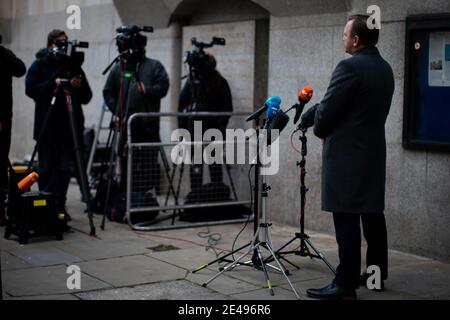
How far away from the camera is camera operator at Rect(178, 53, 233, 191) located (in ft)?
29.7

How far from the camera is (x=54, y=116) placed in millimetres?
8422

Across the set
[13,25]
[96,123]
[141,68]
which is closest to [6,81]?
[141,68]

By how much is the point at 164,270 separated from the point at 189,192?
8.45ft

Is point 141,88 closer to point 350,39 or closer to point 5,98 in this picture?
point 5,98

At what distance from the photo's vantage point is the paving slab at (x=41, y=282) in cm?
566

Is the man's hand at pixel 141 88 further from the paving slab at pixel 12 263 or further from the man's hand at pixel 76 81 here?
the paving slab at pixel 12 263


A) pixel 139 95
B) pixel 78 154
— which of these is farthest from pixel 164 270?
pixel 139 95

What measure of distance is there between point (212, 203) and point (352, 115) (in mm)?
3619

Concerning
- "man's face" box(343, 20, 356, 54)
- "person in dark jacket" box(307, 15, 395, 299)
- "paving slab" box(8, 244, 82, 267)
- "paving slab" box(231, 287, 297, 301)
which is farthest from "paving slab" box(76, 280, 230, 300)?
"man's face" box(343, 20, 356, 54)

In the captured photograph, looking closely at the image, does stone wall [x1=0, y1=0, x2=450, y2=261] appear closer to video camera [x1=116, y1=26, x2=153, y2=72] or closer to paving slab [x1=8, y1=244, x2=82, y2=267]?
video camera [x1=116, y1=26, x2=153, y2=72]

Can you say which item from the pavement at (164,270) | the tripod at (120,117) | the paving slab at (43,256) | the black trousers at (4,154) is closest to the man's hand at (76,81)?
the tripod at (120,117)

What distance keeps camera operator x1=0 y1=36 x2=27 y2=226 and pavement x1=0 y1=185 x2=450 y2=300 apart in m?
0.64

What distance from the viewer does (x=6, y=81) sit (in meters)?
7.89

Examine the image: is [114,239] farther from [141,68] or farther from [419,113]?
[419,113]
